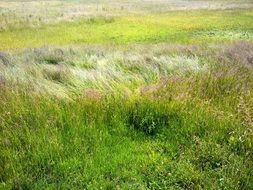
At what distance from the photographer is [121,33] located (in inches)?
952

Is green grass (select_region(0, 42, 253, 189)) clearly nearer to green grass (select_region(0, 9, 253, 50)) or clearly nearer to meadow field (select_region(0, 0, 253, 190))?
meadow field (select_region(0, 0, 253, 190))

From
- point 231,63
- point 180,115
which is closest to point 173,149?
point 180,115

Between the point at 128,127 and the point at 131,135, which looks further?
the point at 128,127

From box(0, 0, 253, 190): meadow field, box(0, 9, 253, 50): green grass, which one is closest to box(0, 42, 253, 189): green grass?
box(0, 0, 253, 190): meadow field

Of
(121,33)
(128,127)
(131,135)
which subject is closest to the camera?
(131,135)

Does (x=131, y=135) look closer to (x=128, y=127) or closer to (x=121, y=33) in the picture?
(x=128, y=127)

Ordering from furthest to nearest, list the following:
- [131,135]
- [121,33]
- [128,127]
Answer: [121,33]
[128,127]
[131,135]

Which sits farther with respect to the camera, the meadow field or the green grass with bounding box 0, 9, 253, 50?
the green grass with bounding box 0, 9, 253, 50

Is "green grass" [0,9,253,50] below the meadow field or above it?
below

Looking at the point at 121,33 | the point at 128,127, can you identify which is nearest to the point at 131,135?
the point at 128,127

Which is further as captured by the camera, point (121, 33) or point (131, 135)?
point (121, 33)

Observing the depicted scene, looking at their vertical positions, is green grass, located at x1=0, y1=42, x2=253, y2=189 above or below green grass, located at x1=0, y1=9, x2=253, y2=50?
above

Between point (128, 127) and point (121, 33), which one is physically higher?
point (128, 127)

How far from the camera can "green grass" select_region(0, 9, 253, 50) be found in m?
20.8
